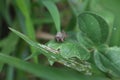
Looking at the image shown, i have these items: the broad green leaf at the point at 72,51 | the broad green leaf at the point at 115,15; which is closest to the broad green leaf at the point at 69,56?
the broad green leaf at the point at 72,51

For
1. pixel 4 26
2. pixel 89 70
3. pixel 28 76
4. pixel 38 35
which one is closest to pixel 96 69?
pixel 89 70

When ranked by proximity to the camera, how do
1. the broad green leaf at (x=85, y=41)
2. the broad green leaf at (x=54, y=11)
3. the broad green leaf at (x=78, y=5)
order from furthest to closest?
the broad green leaf at (x=78, y=5) < the broad green leaf at (x=54, y=11) < the broad green leaf at (x=85, y=41)

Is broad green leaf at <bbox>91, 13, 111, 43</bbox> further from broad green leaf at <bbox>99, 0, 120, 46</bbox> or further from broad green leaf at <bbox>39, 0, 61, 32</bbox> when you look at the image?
broad green leaf at <bbox>39, 0, 61, 32</bbox>

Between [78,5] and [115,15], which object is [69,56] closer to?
[115,15]

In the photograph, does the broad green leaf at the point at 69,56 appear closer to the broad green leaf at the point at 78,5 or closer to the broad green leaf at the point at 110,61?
the broad green leaf at the point at 110,61

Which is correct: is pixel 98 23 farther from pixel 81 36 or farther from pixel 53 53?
pixel 53 53

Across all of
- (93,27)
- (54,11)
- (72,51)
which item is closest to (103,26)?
(93,27)
